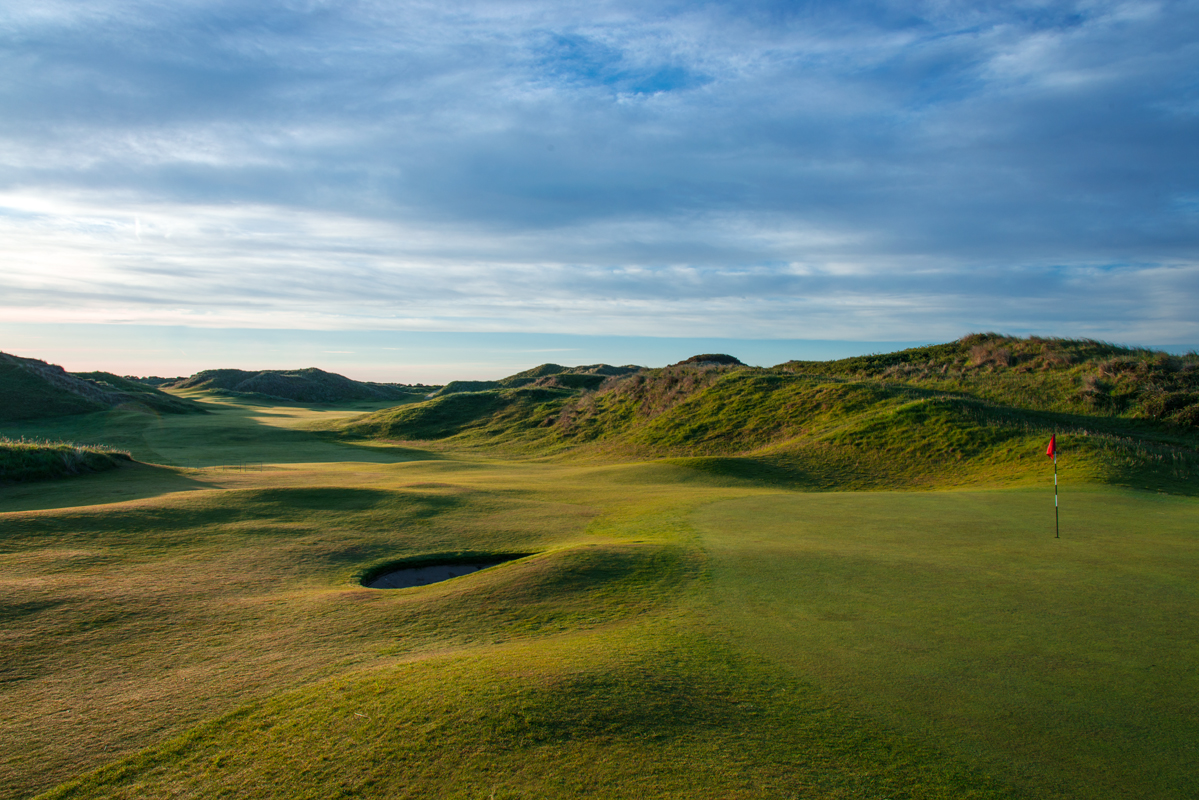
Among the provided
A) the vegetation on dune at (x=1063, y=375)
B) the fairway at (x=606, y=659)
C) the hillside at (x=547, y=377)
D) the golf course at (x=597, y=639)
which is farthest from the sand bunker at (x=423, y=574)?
the hillside at (x=547, y=377)

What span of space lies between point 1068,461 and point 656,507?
1321 cm

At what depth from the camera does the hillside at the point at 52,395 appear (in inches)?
1788

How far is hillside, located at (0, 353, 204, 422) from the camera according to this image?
45412 mm

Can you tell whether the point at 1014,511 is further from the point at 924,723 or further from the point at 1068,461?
the point at 924,723

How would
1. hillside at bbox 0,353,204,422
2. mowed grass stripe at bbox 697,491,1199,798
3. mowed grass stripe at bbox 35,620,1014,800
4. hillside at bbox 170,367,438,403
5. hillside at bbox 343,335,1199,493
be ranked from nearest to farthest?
mowed grass stripe at bbox 35,620,1014,800
mowed grass stripe at bbox 697,491,1199,798
hillside at bbox 343,335,1199,493
hillside at bbox 0,353,204,422
hillside at bbox 170,367,438,403

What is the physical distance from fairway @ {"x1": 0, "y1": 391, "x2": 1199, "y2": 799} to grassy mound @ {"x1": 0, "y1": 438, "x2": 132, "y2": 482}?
6.26 meters

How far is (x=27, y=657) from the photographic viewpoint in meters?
6.19

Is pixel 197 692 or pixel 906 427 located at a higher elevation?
pixel 906 427

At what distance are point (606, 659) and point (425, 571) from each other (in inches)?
226

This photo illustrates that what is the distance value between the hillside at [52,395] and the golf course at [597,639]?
3612 centimetres

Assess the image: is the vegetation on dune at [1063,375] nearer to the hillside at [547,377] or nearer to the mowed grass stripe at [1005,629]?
the mowed grass stripe at [1005,629]

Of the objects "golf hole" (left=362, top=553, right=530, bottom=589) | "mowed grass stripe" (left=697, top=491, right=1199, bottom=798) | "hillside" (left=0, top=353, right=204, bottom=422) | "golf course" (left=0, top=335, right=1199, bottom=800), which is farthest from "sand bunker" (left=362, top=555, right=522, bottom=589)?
"hillside" (left=0, top=353, right=204, bottom=422)

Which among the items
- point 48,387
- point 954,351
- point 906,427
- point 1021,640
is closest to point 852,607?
point 1021,640

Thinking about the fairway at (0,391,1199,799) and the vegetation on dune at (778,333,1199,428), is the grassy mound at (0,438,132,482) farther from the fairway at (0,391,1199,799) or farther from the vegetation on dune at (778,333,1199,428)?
the vegetation on dune at (778,333,1199,428)
